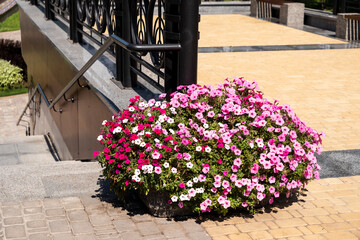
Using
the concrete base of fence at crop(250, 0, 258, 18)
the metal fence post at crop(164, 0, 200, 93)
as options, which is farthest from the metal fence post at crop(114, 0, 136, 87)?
the concrete base of fence at crop(250, 0, 258, 18)

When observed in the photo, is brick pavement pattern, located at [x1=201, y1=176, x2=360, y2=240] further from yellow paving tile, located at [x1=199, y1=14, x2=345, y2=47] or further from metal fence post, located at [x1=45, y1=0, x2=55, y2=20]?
metal fence post, located at [x1=45, y1=0, x2=55, y2=20]

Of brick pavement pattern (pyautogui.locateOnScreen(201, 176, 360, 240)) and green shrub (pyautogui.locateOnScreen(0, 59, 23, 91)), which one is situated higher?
brick pavement pattern (pyautogui.locateOnScreen(201, 176, 360, 240))

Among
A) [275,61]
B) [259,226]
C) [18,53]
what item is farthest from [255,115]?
[18,53]

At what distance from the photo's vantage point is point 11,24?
150 ft

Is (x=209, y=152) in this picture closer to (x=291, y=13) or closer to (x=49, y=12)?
(x=49, y=12)

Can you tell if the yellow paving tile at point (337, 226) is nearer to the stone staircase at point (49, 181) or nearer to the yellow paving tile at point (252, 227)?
the yellow paving tile at point (252, 227)

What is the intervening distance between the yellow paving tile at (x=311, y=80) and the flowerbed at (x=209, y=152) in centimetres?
209

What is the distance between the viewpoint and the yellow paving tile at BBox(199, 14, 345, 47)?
1498cm

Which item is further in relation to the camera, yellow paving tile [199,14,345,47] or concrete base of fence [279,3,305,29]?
concrete base of fence [279,3,305,29]

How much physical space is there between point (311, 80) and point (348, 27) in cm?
556

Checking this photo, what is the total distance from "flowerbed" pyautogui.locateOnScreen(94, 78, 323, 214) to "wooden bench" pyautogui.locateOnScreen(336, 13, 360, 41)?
11.1 metres

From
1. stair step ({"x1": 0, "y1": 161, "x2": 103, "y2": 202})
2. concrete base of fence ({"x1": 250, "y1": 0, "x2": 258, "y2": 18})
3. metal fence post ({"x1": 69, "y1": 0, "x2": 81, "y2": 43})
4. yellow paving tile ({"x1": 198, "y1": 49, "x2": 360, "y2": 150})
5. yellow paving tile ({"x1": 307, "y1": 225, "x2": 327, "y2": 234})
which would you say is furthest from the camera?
concrete base of fence ({"x1": 250, "y1": 0, "x2": 258, "y2": 18})

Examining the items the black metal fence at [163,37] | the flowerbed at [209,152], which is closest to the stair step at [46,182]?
the flowerbed at [209,152]

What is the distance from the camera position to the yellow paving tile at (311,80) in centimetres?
782
